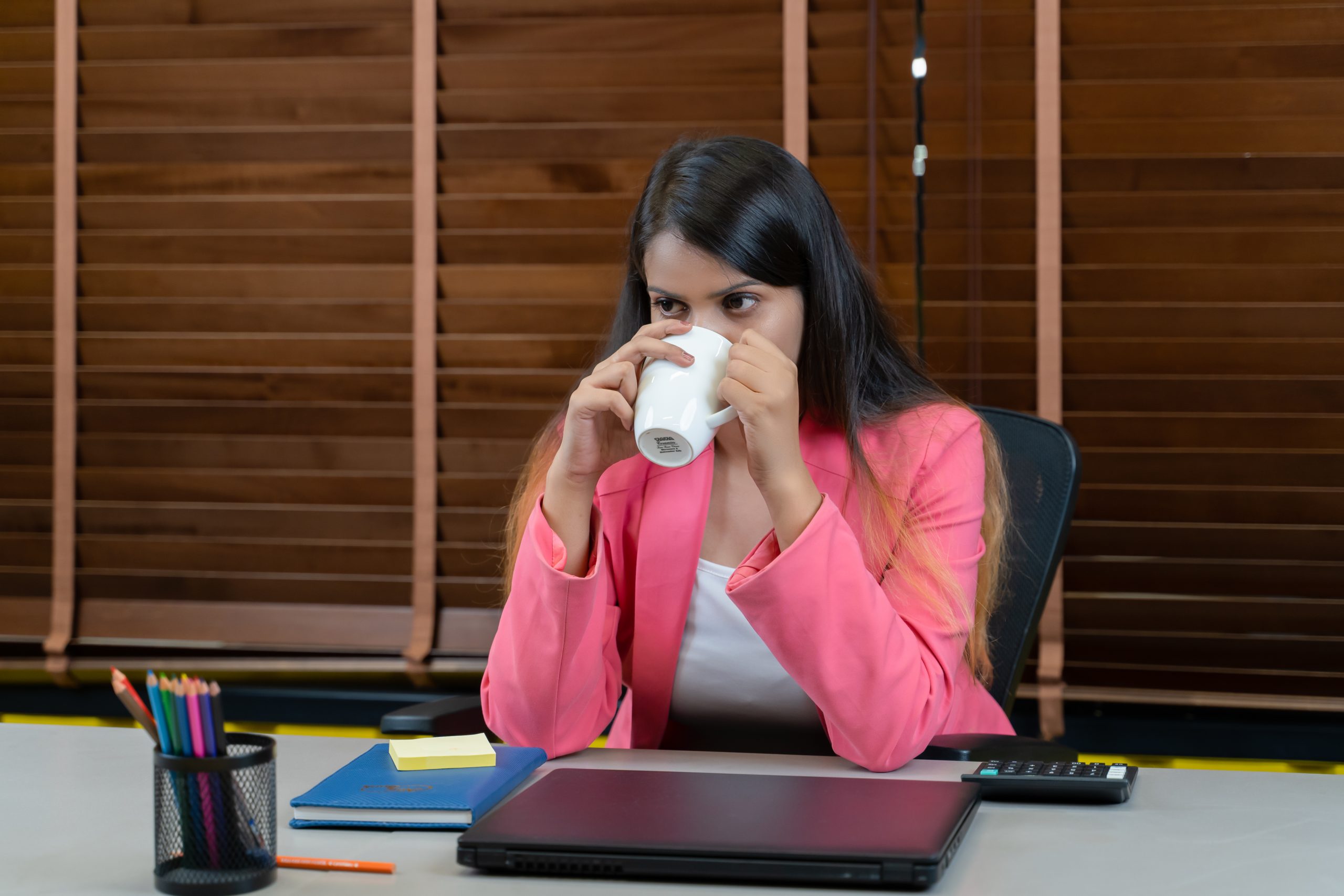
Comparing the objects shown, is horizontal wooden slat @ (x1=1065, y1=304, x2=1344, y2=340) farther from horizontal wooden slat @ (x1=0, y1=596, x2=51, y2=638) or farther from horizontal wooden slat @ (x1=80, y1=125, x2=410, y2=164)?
horizontal wooden slat @ (x1=0, y1=596, x2=51, y2=638)

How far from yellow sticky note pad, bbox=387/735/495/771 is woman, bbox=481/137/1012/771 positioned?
18cm

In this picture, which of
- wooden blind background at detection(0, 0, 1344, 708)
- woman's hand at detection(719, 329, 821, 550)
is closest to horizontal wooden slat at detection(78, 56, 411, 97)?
wooden blind background at detection(0, 0, 1344, 708)

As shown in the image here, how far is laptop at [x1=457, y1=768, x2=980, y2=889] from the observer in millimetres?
713

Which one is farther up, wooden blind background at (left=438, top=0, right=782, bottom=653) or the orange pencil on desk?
wooden blind background at (left=438, top=0, right=782, bottom=653)

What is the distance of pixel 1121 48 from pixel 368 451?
76.3 inches

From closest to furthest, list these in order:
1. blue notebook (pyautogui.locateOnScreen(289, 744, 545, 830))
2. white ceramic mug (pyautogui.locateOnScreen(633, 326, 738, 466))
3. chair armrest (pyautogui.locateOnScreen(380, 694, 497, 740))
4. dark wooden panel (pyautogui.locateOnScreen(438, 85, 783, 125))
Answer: blue notebook (pyautogui.locateOnScreen(289, 744, 545, 830))
white ceramic mug (pyautogui.locateOnScreen(633, 326, 738, 466))
chair armrest (pyautogui.locateOnScreen(380, 694, 497, 740))
dark wooden panel (pyautogui.locateOnScreen(438, 85, 783, 125))

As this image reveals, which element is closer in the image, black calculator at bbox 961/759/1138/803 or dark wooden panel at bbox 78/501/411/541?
black calculator at bbox 961/759/1138/803

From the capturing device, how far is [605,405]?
110cm

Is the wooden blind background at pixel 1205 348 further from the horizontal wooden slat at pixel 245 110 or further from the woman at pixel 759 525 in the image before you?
the horizontal wooden slat at pixel 245 110

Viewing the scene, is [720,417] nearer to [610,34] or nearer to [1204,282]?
[1204,282]

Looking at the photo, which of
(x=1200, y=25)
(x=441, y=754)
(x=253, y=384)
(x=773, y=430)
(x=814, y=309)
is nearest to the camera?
(x=441, y=754)

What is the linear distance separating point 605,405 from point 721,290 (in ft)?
0.71

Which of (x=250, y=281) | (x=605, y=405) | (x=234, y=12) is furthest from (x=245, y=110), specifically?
(x=605, y=405)

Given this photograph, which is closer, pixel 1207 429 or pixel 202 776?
pixel 202 776
